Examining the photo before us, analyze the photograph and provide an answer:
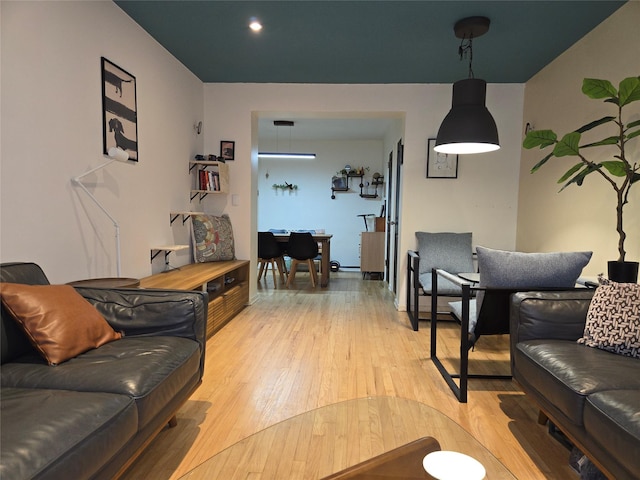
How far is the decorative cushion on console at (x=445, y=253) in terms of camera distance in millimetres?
3902

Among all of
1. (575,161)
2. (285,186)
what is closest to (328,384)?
(575,161)

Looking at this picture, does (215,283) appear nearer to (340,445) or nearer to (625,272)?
(340,445)

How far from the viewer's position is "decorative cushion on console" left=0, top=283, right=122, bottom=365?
1.46m

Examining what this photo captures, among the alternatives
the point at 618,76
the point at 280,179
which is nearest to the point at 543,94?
the point at 618,76

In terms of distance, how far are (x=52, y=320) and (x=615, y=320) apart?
2360 mm

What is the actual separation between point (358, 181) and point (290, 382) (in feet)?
18.5

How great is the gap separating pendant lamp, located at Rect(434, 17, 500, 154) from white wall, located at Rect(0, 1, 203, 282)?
2.34m

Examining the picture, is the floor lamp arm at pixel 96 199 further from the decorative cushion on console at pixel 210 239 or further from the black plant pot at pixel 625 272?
the black plant pot at pixel 625 272

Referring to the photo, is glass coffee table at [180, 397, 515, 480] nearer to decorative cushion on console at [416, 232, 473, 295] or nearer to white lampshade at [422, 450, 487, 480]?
white lampshade at [422, 450, 487, 480]

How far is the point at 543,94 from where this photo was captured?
3666mm

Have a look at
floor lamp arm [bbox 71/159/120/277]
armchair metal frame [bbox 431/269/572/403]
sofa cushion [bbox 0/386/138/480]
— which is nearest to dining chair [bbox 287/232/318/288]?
floor lamp arm [bbox 71/159/120/277]

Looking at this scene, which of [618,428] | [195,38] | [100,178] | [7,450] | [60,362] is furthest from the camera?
[195,38]

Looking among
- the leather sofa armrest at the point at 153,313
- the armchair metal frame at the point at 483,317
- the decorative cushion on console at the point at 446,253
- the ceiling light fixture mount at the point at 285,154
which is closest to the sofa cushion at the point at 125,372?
the leather sofa armrest at the point at 153,313

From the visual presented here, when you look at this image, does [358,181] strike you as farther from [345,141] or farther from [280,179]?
[280,179]
